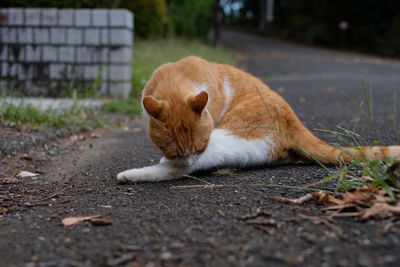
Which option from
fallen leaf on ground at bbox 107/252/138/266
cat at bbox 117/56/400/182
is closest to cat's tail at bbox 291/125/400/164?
cat at bbox 117/56/400/182

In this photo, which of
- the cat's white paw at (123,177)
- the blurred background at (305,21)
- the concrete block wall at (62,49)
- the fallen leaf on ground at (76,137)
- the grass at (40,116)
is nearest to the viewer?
the cat's white paw at (123,177)

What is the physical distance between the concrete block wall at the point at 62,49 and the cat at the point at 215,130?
3.51 metres

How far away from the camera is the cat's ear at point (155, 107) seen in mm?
2258

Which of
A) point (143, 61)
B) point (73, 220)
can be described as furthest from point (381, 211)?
point (143, 61)

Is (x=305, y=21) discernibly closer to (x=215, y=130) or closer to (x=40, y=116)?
(x=40, y=116)

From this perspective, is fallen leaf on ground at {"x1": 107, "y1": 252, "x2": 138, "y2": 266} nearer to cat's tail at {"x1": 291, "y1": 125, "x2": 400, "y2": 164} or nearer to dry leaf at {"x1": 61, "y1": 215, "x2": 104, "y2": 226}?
dry leaf at {"x1": 61, "y1": 215, "x2": 104, "y2": 226}

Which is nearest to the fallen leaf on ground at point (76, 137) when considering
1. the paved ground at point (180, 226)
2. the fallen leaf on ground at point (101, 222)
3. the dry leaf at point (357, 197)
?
the paved ground at point (180, 226)

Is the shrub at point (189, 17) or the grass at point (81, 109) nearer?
the grass at point (81, 109)

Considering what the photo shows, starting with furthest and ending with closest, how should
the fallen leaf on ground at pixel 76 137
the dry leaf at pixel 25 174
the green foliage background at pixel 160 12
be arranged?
the green foliage background at pixel 160 12
the fallen leaf on ground at pixel 76 137
the dry leaf at pixel 25 174

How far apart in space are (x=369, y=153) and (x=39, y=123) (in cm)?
346

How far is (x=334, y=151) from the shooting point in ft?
8.14

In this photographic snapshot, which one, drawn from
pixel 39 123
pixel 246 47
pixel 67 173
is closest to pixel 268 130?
pixel 67 173

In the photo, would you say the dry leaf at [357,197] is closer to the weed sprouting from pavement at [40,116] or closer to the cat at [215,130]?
the cat at [215,130]

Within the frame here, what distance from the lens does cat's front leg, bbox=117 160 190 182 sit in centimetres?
260
